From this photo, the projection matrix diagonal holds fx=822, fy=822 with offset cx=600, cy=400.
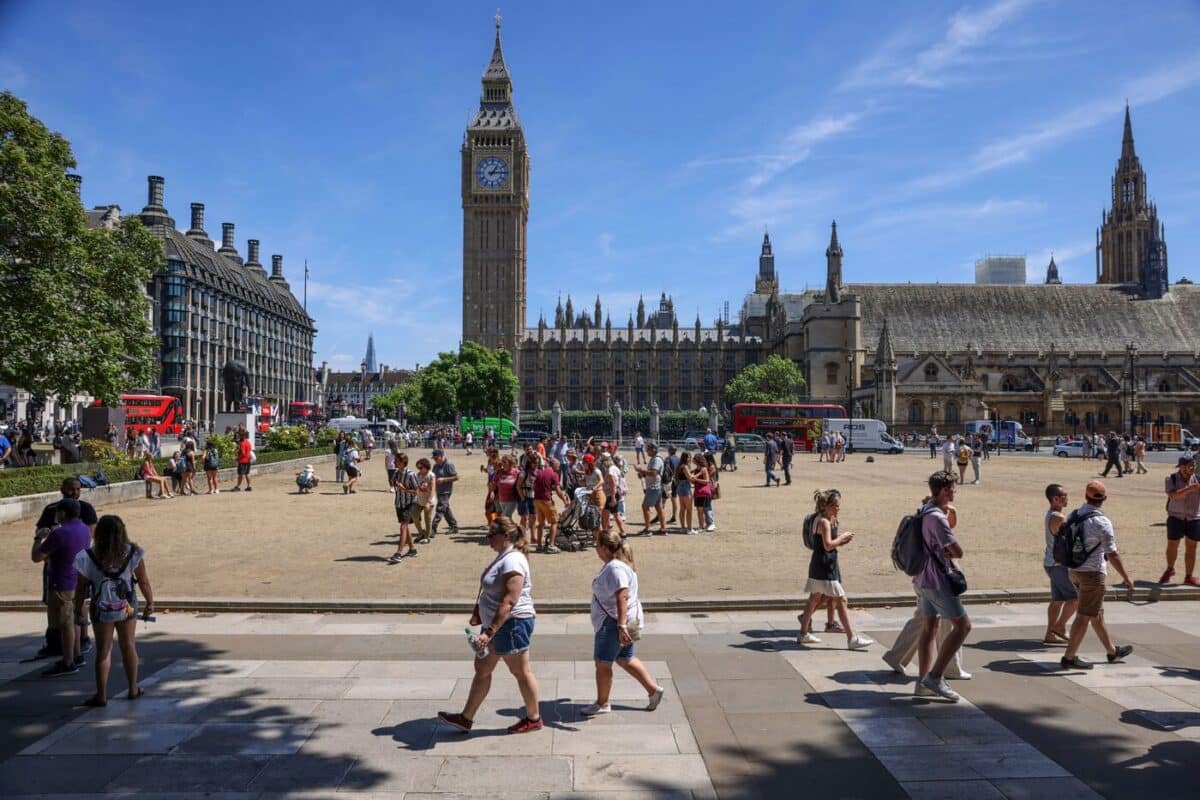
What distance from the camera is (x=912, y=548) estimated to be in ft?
→ 21.4

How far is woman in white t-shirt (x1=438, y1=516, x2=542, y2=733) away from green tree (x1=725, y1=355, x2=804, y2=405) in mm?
78302

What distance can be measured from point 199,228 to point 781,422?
73262mm

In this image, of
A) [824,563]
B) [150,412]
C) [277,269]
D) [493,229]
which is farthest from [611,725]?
[277,269]

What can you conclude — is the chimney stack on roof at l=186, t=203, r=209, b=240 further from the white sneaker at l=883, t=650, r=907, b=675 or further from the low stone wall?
the white sneaker at l=883, t=650, r=907, b=675

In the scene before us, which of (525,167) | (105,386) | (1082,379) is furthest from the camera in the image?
A: (525,167)

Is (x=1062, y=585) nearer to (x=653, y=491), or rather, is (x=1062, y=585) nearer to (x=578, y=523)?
(x=578, y=523)

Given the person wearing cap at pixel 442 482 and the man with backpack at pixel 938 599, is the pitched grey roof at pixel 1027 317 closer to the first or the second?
the person wearing cap at pixel 442 482

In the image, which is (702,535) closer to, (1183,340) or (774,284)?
(1183,340)

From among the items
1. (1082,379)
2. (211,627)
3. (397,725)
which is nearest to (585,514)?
(211,627)

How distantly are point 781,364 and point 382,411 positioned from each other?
6091cm

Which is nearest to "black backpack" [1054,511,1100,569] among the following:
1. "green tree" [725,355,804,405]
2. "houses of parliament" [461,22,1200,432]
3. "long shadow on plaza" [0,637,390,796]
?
"long shadow on plaza" [0,637,390,796]

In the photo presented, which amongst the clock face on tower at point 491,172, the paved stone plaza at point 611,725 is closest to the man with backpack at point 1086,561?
the paved stone plaza at point 611,725

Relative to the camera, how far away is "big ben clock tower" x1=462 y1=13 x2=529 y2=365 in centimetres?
10312

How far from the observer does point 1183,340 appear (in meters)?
83.5
